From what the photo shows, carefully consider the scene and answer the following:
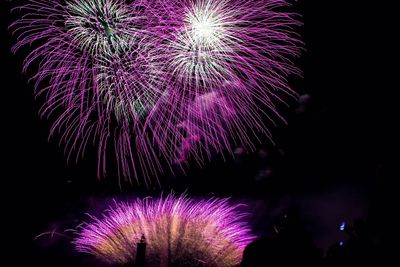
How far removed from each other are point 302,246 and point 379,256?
3.64 ft

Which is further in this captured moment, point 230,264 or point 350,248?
point 230,264

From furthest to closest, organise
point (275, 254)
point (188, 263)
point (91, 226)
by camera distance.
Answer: point (188, 263)
point (91, 226)
point (275, 254)

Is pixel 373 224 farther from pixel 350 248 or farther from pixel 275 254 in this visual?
pixel 275 254

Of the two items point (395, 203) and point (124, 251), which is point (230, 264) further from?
point (395, 203)

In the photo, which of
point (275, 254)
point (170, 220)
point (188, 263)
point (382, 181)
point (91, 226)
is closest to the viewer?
point (275, 254)

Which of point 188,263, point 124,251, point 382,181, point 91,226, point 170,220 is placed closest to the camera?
point 382,181

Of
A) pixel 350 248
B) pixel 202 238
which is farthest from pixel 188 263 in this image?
pixel 350 248

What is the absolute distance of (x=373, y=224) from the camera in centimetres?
636

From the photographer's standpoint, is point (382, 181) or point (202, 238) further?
point (202, 238)

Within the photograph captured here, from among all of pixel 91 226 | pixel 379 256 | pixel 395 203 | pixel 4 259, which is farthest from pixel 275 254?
pixel 4 259

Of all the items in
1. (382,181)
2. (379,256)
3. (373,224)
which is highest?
(382,181)

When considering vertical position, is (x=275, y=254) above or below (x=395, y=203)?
below

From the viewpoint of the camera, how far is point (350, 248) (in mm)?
6586

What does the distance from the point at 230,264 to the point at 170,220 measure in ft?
11.5
